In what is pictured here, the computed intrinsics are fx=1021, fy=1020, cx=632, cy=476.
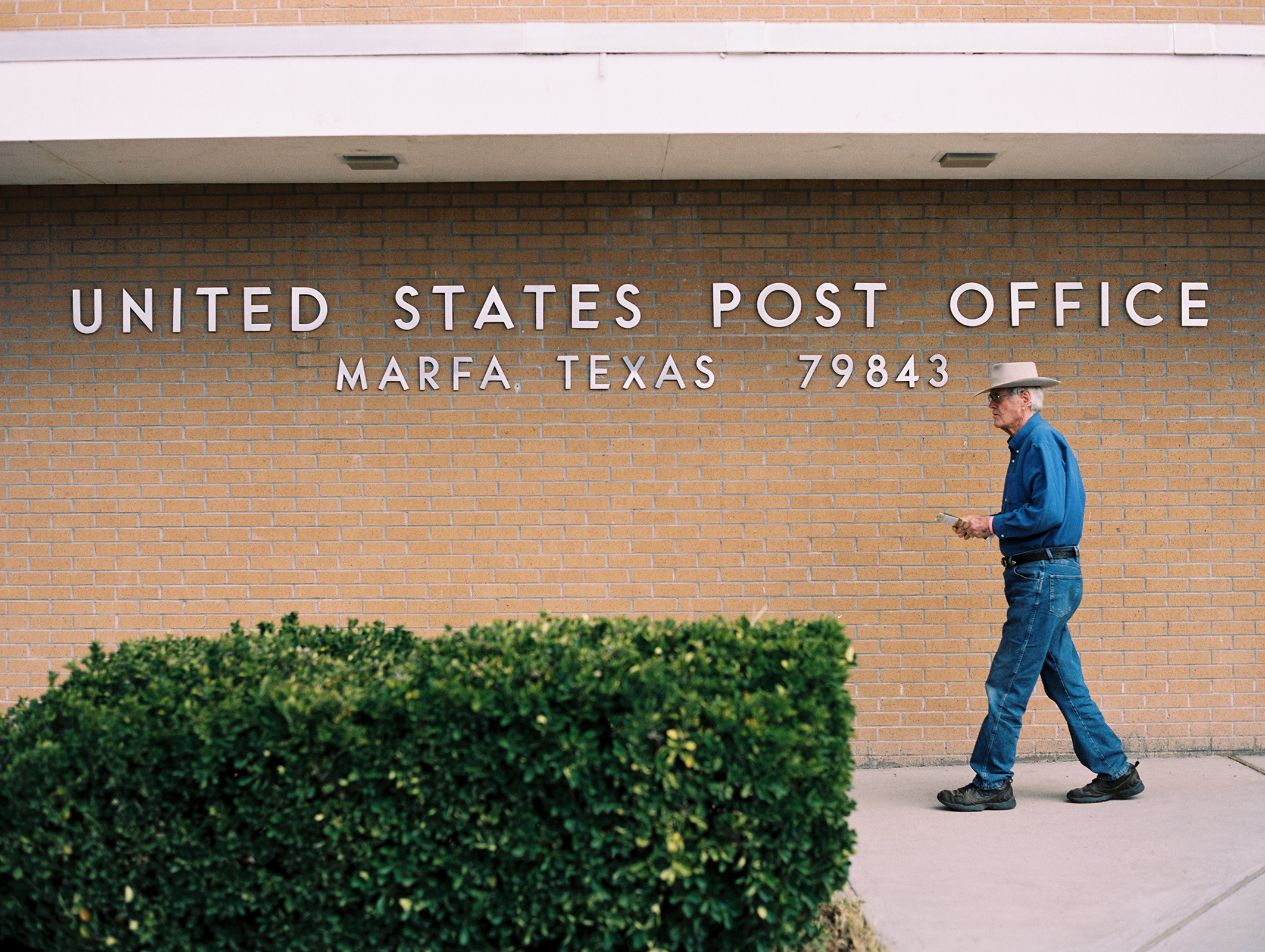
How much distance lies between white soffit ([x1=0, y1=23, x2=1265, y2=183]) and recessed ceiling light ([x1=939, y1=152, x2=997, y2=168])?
0.75 ft

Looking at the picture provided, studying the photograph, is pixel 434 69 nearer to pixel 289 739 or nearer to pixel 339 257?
pixel 339 257

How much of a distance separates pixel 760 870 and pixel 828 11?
14.5ft

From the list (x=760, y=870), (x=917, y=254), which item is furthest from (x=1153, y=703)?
(x=760, y=870)

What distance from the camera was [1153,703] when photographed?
18.6 ft

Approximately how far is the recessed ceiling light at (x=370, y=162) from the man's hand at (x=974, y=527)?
3.38 m

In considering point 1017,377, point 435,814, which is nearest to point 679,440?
point 1017,377

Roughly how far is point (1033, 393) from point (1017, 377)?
0.14 meters

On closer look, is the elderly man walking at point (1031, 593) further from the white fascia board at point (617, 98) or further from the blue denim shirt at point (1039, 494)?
the white fascia board at point (617, 98)

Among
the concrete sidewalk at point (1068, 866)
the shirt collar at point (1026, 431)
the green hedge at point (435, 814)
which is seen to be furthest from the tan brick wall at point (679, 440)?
the green hedge at point (435, 814)

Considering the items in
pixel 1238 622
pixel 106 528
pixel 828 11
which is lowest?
pixel 1238 622

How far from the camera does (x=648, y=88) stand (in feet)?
16.2

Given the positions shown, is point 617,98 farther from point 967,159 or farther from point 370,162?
point 967,159

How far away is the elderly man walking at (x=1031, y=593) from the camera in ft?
15.1

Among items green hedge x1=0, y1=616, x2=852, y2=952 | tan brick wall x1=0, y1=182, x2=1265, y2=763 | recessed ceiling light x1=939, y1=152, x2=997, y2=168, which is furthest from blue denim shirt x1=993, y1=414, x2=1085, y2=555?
green hedge x1=0, y1=616, x2=852, y2=952
